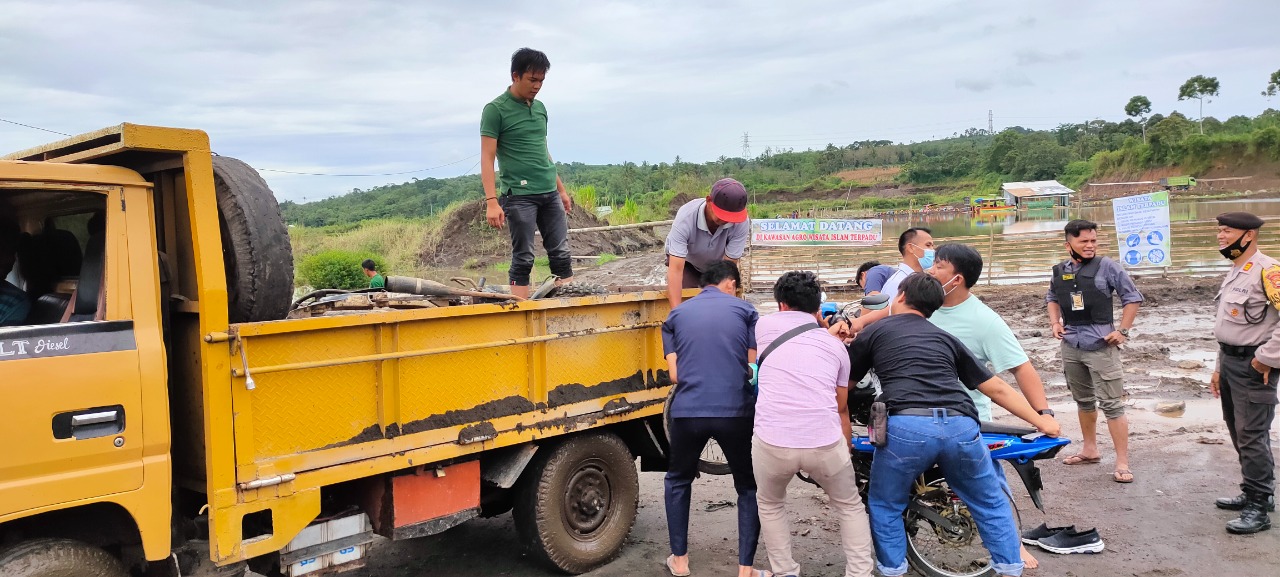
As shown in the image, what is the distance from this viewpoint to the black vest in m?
6.43

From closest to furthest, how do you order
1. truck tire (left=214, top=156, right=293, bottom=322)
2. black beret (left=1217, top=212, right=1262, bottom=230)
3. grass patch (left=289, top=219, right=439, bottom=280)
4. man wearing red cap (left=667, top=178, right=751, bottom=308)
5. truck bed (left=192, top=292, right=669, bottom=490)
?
1. truck bed (left=192, top=292, right=669, bottom=490)
2. truck tire (left=214, top=156, right=293, bottom=322)
3. man wearing red cap (left=667, top=178, right=751, bottom=308)
4. black beret (left=1217, top=212, right=1262, bottom=230)
5. grass patch (left=289, top=219, right=439, bottom=280)

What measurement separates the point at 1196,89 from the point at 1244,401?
86.6m

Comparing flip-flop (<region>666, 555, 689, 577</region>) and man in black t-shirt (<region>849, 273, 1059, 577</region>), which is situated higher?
man in black t-shirt (<region>849, 273, 1059, 577</region>)

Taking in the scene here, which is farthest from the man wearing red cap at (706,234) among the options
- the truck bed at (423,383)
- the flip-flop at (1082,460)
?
the flip-flop at (1082,460)

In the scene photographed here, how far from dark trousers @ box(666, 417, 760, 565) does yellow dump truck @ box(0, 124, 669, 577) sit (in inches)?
30.5

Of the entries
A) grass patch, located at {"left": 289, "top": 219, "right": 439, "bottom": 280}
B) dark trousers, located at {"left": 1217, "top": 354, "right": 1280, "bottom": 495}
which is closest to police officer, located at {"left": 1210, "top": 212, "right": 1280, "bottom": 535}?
dark trousers, located at {"left": 1217, "top": 354, "right": 1280, "bottom": 495}

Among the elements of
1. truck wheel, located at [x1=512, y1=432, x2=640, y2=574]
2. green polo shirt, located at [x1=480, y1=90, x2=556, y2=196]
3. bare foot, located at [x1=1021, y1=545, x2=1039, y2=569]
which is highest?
green polo shirt, located at [x1=480, y1=90, x2=556, y2=196]

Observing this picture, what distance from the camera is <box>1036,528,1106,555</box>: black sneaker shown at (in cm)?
486

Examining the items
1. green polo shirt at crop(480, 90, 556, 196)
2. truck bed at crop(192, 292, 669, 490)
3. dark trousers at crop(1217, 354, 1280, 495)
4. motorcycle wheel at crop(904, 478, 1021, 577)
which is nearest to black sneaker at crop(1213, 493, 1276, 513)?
dark trousers at crop(1217, 354, 1280, 495)

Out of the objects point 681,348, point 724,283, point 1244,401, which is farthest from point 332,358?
point 1244,401

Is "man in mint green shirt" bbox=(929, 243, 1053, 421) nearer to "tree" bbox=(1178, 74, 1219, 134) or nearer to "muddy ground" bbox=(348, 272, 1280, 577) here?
"muddy ground" bbox=(348, 272, 1280, 577)

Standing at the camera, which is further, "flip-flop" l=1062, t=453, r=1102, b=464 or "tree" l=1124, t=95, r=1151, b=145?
"tree" l=1124, t=95, r=1151, b=145

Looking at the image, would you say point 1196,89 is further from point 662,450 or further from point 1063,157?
point 662,450

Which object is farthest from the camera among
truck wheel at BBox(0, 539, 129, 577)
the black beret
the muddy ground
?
the black beret
